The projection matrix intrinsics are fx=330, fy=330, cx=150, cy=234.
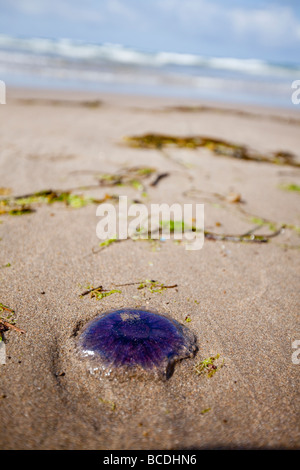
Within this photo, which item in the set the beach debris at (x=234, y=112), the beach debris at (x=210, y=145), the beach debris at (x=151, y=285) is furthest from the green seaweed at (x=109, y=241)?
the beach debris at (x=234, y=112)

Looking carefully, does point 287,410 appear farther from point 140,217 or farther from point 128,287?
point 140,217

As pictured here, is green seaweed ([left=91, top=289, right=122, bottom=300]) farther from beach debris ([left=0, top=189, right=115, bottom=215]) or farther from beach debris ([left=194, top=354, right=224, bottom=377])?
beach debris ([left=0, top=189, right=115, bottom=215])

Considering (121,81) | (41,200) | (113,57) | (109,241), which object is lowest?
(109,241)

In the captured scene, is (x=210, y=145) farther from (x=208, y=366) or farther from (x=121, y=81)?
(x=121, y=81)

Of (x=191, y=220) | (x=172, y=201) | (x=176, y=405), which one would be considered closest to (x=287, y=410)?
(x=176, y=405)

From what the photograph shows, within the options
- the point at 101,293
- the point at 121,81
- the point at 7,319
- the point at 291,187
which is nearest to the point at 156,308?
the point at 101,293

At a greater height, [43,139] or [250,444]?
[43,139]
